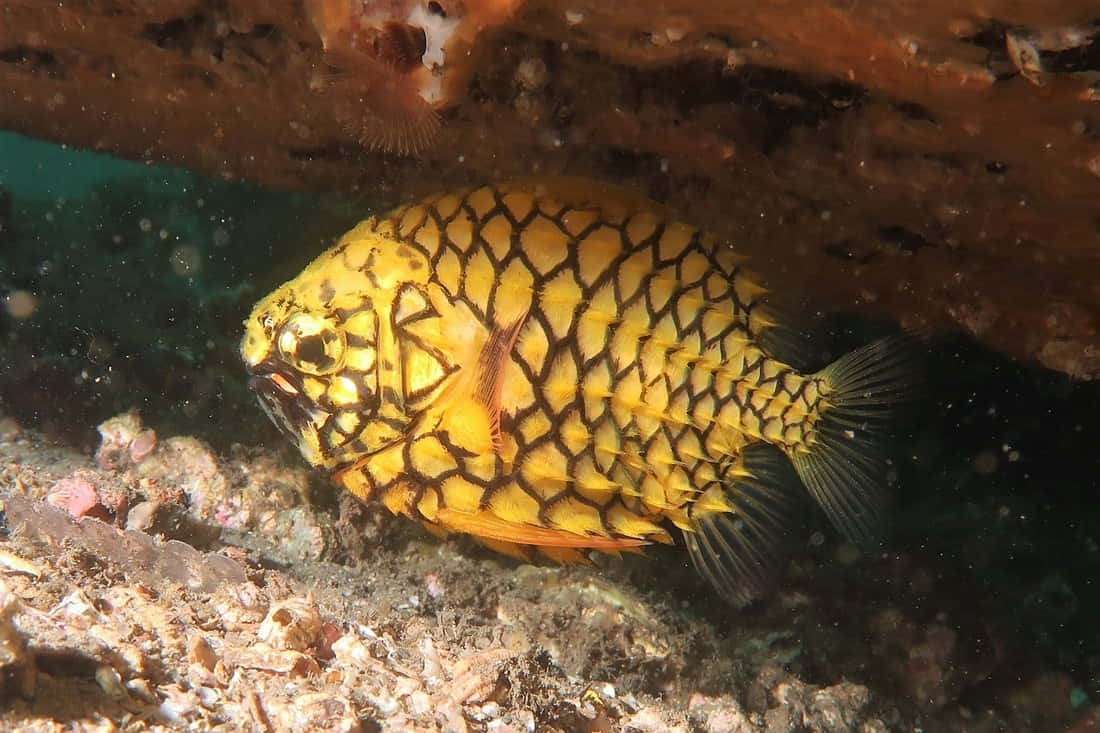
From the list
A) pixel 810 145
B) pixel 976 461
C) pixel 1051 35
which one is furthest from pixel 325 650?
pixel 976 461

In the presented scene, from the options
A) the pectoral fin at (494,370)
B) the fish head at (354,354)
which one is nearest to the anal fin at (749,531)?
the pectoral fin at (494,370)

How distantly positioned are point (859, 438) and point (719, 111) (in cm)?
156

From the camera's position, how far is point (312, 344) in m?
2.78

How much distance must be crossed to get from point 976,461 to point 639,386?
3.45 meters

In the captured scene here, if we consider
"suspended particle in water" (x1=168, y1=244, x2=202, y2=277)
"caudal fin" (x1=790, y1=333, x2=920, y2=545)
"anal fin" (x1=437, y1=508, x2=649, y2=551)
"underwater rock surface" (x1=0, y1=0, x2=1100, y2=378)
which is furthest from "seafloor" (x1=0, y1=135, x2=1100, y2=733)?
"suspended particle in water" (x1=168, y1=244, x2=202, y2=277)

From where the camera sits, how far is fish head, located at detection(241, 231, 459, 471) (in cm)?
281

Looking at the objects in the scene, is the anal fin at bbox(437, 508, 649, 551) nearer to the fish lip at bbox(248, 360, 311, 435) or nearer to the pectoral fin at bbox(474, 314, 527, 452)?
the pectoral fin at bbox(474, 314, 527, 452)

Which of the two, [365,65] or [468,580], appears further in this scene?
[468,580]

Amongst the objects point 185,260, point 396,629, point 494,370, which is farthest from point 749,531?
point 185,260

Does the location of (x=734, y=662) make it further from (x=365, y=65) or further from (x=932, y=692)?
(x=365, y=65)

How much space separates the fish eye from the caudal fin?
6.60ft

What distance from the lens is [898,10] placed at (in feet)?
6.47

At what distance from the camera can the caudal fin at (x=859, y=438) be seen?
3154mm

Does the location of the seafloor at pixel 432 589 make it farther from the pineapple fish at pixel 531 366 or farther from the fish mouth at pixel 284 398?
the fish mouth at pixel 284 398
